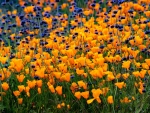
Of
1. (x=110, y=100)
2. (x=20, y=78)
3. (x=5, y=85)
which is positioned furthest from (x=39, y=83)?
(x=110, y=100)

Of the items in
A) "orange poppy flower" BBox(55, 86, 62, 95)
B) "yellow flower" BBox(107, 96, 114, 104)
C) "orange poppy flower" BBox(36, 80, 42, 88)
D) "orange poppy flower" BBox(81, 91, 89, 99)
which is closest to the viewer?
"yellow flower" BBox(107, 96, 114, 104)

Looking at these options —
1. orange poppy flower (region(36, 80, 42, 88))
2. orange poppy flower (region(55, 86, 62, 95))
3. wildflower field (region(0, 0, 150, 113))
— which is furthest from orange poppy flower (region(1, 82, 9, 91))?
orange poppy flower (region(55, 86, 62, 95))

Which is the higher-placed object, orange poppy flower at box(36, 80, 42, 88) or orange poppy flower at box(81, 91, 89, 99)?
orange poppy flower at box(36, 80, 42, 88)

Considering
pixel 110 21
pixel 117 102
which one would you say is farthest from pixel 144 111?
pixel 110 21

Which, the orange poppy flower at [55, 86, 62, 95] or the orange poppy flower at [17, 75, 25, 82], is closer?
the orange poppy flower at [55, 86, 62, 95]

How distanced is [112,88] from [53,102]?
577mm

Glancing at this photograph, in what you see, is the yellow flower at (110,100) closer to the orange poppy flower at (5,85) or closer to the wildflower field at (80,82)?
the wildflower field at (80,82)

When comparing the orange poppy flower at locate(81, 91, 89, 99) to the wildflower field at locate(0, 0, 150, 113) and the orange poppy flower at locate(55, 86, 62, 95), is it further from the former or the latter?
the orange poppy flower at locate(55, 86, 62, 95)

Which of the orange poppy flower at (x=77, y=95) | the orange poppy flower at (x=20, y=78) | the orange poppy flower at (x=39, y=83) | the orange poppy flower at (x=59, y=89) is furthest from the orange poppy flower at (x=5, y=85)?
the orange poppy flower at (x=77, y=95)

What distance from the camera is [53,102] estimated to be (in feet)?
13.5

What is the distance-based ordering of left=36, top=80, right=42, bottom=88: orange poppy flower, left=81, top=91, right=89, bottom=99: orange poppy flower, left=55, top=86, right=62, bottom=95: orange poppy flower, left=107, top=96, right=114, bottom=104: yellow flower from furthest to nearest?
1. left=36, top=80, right=42, bottom=88: orange poppy flower
2. left=55, top=86, right=62, bottom=95: orange poppy flower
3. left=81, top=91, right=89, bottom=99: orange poppy flower
4. left=107, top=96, right=114, bottom=104: yellow flower

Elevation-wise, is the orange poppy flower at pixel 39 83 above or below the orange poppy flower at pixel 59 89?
above

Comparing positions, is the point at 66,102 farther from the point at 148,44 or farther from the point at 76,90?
the point at 148,44

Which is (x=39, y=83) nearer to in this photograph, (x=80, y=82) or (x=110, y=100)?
(x=80, y=82)
